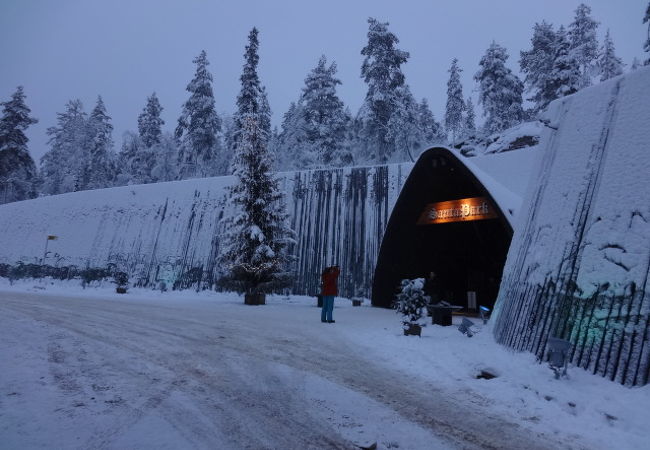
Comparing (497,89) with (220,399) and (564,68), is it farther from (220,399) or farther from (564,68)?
(220,399)

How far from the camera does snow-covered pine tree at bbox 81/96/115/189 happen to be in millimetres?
43656

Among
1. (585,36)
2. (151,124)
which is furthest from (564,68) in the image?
(151,124)

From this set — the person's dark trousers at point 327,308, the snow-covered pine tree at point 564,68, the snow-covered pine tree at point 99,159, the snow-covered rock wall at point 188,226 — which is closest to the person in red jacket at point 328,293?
the person's dark trousers at point 327,308

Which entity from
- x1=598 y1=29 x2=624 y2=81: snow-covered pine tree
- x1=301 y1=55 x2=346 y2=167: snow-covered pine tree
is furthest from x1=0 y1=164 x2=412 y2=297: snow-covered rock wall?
x1=598 y1=29 x2=624 y2=81: snow-covered pine tree

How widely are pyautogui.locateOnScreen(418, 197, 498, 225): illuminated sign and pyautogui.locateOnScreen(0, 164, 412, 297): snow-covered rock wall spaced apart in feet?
11.1

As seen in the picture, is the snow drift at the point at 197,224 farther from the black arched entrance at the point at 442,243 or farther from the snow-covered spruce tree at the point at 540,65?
the snow-covered spruce tree at the point at 540,65

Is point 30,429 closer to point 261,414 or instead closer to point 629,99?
point 261,414

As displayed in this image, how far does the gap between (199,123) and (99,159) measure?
650 inches

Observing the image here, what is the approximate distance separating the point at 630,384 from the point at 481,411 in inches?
68.3

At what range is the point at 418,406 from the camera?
13.3 feet

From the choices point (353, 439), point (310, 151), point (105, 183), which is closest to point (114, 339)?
point (353, 439)

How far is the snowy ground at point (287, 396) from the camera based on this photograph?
3.14m

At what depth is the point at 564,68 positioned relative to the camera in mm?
28672

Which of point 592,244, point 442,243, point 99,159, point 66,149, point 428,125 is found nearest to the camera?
point 592,244
